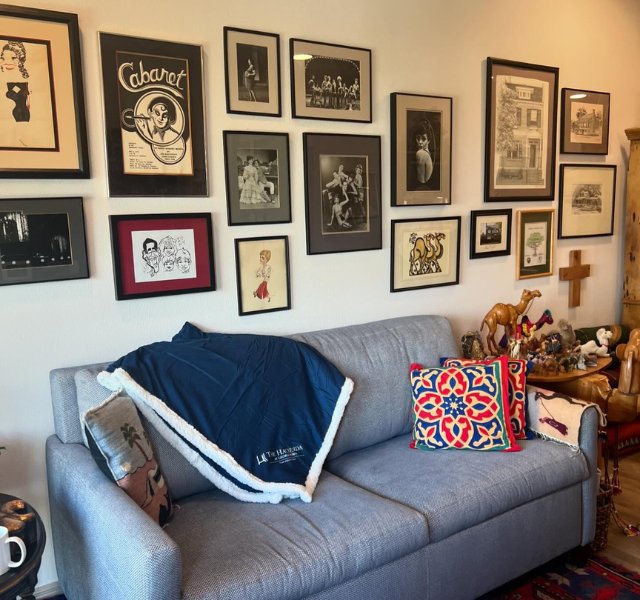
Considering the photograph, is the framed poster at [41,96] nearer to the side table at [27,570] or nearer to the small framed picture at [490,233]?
the side table at [27,570]

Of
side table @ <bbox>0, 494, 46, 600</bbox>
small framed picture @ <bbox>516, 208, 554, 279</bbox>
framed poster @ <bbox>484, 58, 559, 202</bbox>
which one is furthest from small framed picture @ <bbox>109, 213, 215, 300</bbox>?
small framed picture @ <bbox>516, 208, 554, 279</bbox>

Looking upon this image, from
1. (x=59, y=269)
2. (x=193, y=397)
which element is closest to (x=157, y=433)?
(x=193, y=397)

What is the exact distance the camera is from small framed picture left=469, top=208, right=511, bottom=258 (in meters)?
3.24

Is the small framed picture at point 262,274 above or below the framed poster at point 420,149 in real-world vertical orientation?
below

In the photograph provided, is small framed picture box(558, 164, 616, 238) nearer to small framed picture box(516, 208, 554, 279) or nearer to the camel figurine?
small framed picture box(516, 208, 554, 279)

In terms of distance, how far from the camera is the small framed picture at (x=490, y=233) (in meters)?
3.24

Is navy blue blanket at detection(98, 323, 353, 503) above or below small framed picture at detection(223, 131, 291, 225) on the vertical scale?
below

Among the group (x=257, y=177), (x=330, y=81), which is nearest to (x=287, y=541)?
(x=257, y=177)

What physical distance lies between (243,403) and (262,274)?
2.03 feet

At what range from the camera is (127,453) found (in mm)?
1803

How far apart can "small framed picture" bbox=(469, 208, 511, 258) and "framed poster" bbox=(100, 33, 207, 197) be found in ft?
4.96

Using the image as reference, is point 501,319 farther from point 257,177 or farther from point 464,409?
point 257,177

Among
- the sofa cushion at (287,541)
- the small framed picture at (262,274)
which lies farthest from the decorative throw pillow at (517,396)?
the small framed picture at (262,274)

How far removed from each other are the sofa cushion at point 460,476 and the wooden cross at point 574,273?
1542mm
